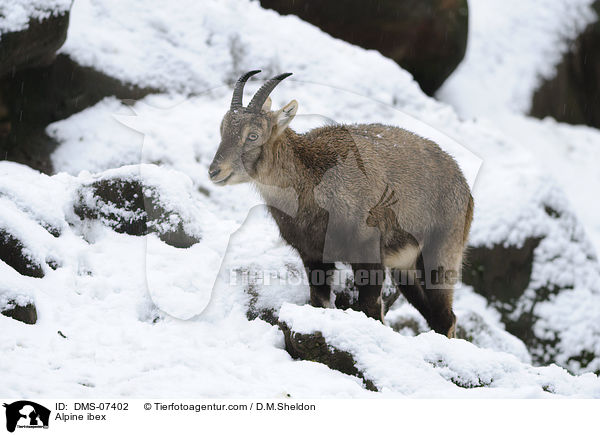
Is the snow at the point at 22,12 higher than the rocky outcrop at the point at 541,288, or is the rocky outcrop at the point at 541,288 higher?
the snow at the point at 22,12

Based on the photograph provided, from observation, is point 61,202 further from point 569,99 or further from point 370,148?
point 569,99

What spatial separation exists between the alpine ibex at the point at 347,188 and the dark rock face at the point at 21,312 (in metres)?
1.48

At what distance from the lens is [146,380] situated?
409cm

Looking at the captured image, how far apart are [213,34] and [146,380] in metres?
6.66

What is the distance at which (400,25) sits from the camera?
11.3 metres

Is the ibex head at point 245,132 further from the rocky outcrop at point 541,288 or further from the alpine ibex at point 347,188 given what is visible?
the rocky outcrop at point 541,288

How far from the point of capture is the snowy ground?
4.31 meters

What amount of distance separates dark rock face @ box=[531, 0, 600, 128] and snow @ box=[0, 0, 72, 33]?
9546mm

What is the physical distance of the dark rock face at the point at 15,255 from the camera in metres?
4.97

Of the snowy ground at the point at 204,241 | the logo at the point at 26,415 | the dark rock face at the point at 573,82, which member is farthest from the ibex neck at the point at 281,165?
the dark rock face at the point at 573,82

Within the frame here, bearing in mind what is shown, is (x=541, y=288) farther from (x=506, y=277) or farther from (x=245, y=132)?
(x=245, y=132)

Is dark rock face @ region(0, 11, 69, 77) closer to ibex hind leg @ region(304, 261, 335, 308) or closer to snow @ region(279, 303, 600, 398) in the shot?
ibex hind leg @ region(304, 261, 335, 308)

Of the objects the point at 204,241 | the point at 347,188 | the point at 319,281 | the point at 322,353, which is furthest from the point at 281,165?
the point at 322,353

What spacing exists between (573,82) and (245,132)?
10552mm
